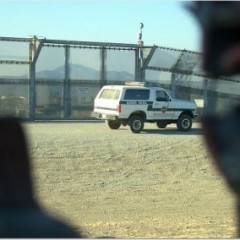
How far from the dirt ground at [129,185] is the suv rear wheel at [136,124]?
286 centimetres

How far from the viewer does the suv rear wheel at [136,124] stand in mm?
16297

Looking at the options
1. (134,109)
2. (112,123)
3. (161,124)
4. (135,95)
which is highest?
(135,95)

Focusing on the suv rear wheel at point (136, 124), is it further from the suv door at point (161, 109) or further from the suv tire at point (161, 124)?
the suv tire at point (161, 124)

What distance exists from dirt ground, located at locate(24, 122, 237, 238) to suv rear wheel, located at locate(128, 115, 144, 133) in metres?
2.86

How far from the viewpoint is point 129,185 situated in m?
8.45

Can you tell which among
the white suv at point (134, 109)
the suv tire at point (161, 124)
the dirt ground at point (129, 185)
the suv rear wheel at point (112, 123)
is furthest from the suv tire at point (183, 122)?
the dirt ground at point (129, 185)

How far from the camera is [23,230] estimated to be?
225 cm

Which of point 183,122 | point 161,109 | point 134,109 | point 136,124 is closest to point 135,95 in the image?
point 134,109

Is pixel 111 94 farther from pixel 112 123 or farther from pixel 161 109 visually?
pixel 161 109

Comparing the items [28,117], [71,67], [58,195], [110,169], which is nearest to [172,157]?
[110,169]

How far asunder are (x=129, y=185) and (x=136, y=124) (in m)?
8.01

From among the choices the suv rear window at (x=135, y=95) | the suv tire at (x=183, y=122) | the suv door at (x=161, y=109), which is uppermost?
the suv rear window at (x=135, y=95)

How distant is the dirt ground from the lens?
5.09 meters

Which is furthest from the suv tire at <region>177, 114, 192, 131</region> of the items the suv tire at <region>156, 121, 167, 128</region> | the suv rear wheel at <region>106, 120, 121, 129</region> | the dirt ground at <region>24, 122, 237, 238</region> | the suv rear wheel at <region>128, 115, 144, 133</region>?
the dirt ground at <region>24, 122, 237, 238</region>
